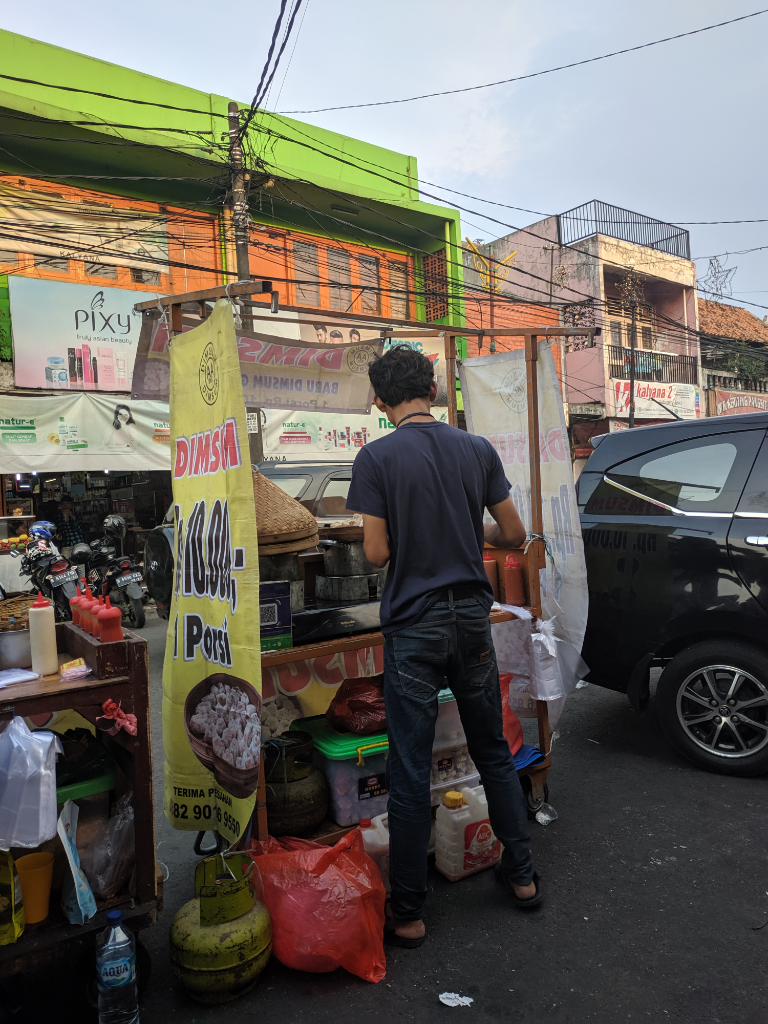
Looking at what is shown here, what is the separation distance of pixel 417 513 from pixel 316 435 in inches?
390

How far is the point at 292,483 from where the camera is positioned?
24.4ft

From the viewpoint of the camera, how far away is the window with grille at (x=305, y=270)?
13130mm

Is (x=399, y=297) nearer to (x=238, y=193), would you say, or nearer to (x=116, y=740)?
(x=238, y=193)

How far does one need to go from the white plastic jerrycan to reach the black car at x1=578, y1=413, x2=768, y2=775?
4.86ft

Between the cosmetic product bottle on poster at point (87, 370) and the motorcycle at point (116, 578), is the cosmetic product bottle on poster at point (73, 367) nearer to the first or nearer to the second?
the cosmetic product bottle on poster at point (87, 370)

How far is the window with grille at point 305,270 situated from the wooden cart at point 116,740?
12.0 m

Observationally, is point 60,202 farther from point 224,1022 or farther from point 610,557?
point 224,1022

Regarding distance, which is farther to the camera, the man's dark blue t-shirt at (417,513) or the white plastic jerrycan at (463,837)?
the white plastic jerrycan at (463,837)

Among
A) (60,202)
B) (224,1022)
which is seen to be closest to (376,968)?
(224,1022)

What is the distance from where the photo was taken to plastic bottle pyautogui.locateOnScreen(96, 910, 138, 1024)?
1835 mm

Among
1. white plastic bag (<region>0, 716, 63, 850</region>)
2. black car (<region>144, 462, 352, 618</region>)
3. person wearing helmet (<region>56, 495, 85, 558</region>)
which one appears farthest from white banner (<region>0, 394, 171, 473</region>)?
white plastic bag (<region>0, 716, 63, 850</region>)

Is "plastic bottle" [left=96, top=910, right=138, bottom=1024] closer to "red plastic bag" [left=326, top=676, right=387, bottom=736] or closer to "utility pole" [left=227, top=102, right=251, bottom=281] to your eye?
"red plastic bag" [left=326, top=676, right=387, bottom=736]

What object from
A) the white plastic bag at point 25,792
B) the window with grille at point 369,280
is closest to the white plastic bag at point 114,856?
the white plastic bag at point 25,792

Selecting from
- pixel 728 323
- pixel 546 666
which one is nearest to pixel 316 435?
pixel 546 666
